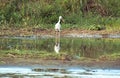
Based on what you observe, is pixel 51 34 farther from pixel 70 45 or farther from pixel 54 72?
pixel 54 72

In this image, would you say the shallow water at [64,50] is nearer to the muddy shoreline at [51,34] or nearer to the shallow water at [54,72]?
the shallow water at [54,72]

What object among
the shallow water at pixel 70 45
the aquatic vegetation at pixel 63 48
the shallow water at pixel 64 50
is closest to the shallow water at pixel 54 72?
the shallow water at pixel 64 50

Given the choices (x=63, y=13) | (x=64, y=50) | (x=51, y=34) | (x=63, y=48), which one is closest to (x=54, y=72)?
(x=64, y=50)

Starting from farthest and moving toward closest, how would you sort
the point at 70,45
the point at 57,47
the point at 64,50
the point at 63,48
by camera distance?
the point at 70,45, the point at 57,47, the point at 63,48, the point at 64,50

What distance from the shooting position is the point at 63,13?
26.0 m

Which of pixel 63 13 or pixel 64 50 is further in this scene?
pixel 63 13

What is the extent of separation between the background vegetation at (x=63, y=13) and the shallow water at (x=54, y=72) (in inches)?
412

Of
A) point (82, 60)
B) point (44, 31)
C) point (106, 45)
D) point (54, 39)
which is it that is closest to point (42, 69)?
point (82, 60)

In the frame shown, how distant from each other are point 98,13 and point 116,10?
918 mm

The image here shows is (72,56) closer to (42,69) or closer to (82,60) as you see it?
(82,60)

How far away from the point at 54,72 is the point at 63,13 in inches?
514

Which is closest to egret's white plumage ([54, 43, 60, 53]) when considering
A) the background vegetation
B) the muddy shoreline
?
the muddy shoreline

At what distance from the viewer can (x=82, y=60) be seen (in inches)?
592

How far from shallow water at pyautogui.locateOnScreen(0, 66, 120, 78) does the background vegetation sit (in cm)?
1048
